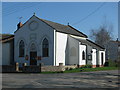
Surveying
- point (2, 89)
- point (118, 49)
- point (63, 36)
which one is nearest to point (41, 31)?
point (63, 36)

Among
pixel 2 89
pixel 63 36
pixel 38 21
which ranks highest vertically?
pixel 38 21

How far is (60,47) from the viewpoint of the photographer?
33.3 metres

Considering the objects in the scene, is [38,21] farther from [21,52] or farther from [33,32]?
[21,52]

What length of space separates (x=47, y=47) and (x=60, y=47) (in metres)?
2.19

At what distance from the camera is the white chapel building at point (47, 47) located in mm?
32312

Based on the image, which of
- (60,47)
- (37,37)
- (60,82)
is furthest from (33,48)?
(60,82)

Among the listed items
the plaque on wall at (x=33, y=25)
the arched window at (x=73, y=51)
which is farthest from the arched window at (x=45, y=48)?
the arched window at (x=73, y=51)

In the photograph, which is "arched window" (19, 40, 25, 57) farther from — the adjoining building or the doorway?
the adjoining building

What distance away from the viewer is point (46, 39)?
32844 mm

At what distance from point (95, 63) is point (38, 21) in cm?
1345

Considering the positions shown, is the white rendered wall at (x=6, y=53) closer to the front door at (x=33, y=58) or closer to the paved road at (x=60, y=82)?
the front door at (x=33, y=58)

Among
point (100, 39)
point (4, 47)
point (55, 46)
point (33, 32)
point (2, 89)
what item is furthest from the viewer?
point (100, 39)

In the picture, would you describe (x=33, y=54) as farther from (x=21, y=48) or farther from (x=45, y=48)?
(x=21, y=48)

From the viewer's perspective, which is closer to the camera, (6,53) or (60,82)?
(60,82)
